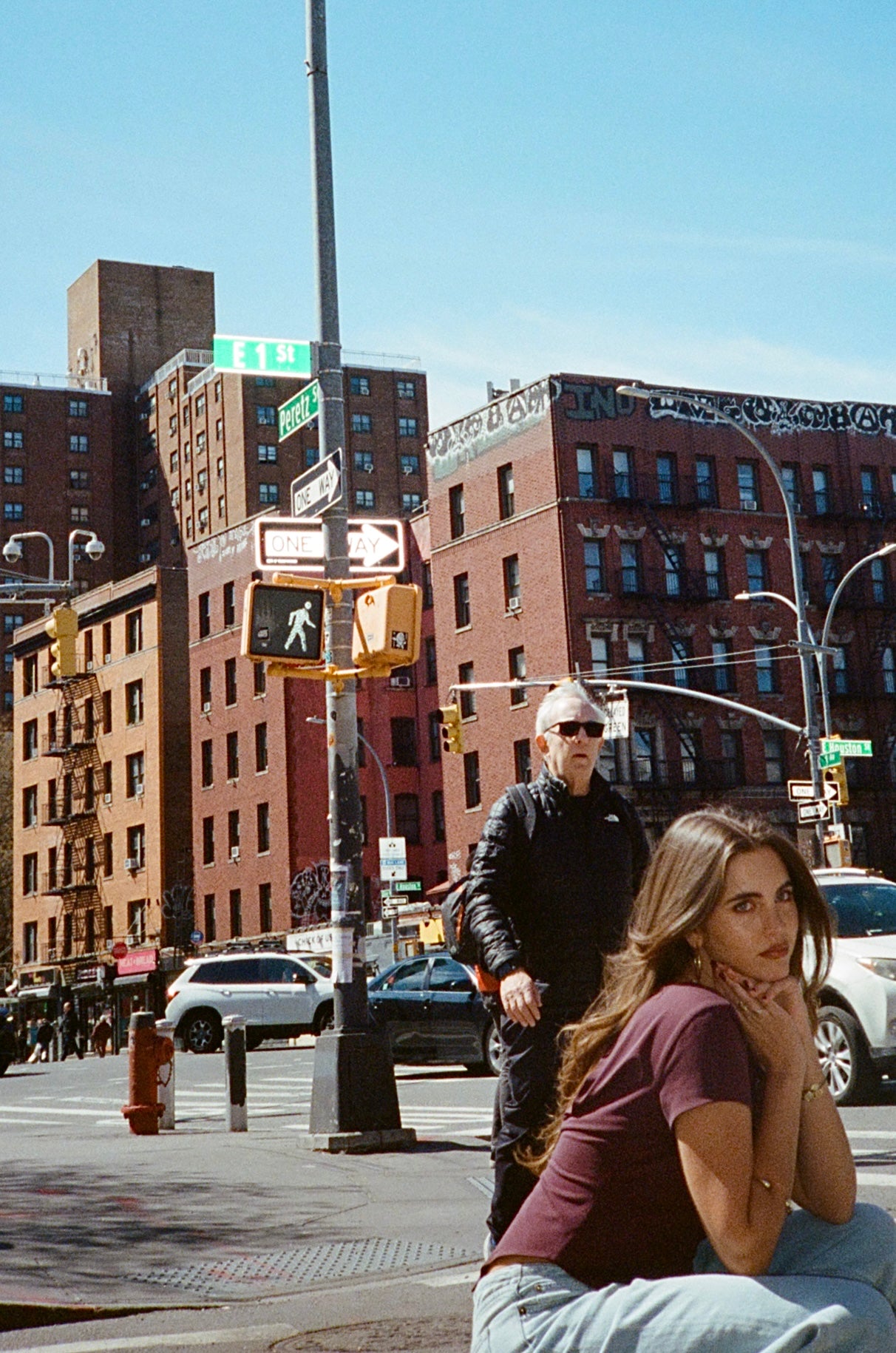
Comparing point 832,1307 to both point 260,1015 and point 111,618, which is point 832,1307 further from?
point 111,618

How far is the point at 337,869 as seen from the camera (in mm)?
12469

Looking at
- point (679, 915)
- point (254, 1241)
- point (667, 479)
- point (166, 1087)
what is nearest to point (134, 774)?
point (667, 479)

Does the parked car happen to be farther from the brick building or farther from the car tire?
the brick building

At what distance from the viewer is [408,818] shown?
64625mm

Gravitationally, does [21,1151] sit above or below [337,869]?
below

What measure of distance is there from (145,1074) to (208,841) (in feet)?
176

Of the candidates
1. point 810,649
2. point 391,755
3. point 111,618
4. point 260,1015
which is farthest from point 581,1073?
point 111,618

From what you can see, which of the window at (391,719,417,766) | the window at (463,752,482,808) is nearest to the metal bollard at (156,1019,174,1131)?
the window at (463,752,482,808)

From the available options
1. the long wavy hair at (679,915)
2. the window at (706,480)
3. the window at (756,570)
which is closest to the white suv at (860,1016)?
the long wavy hair at (679,915)

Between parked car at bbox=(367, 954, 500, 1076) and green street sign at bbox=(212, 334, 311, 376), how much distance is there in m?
9.71

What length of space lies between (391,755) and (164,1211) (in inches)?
2210

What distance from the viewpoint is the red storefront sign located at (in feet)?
216

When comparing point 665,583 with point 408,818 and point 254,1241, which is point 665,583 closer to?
point 408,818

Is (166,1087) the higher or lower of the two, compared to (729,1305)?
lower
